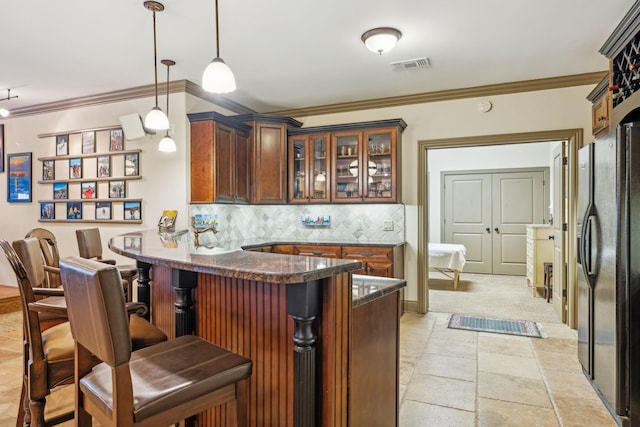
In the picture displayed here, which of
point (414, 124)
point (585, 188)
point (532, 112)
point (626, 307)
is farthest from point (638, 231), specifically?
point (414, 124)

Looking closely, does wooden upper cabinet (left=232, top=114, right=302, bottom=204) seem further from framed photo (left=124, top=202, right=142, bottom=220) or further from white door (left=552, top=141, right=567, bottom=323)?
white door (left=552, top=141, right=567, bottom=323)

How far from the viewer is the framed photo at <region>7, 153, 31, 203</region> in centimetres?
525

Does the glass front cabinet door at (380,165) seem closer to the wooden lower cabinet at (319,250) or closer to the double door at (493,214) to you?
the wooden lower cabinet at (319,250)

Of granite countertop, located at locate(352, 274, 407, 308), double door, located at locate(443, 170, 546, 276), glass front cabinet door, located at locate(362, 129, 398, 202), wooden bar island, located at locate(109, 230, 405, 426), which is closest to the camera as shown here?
wooden bar island, located at locate(109, 230, 405, 426)

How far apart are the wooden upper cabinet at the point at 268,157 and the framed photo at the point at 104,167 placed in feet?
5.19

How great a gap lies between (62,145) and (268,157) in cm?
264

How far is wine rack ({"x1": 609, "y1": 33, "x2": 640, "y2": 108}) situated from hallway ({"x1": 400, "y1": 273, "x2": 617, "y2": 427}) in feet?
7.13

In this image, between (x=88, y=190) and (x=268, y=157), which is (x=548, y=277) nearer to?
(x=268, y=157)

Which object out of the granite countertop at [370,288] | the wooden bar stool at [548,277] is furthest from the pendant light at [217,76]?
the wooden bar stool at [548,277]

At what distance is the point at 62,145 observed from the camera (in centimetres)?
496

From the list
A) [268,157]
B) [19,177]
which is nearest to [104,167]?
[19,177]

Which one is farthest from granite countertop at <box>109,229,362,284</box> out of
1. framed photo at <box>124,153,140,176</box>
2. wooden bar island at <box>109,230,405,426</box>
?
framed photo at <box>124,153,140,176</box>

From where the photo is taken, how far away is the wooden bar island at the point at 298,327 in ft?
4.49

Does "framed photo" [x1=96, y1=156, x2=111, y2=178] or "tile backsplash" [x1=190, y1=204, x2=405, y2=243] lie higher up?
"framed photo" [x1=96, y1=156, x2=111, y2=178]
